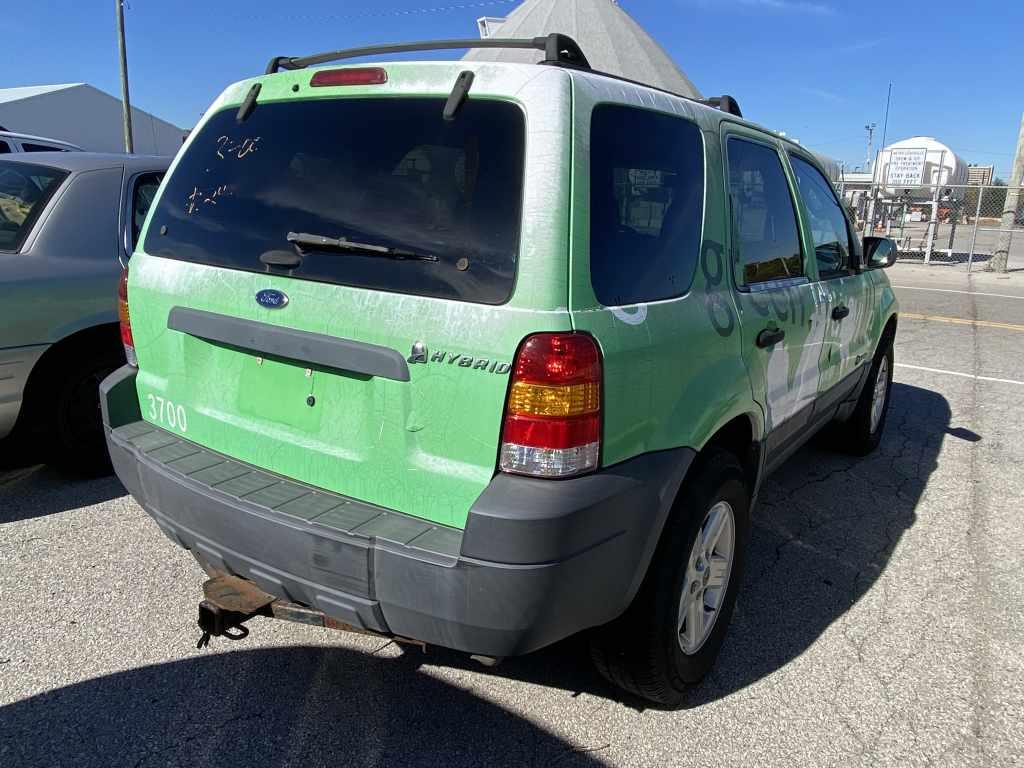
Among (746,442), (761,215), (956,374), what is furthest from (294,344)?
(956,374)

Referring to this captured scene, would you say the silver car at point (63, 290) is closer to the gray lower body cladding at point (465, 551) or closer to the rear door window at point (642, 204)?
the gray lower body cladding at point (465, 551)

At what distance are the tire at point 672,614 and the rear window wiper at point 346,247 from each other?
3.53 feet

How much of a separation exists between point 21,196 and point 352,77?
2.79 m

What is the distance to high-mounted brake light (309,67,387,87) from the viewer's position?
2174 mm

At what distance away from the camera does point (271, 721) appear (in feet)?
7.79

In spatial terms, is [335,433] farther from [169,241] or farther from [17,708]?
[17,708]

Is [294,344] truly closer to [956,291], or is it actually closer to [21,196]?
[21,196]

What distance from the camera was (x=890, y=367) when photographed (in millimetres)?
5328

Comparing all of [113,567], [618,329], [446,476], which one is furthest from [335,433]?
[113,567]

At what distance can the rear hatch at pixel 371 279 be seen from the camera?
1885 mm

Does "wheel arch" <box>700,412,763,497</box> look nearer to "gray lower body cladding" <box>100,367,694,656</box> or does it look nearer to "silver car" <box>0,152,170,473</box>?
"gray lower body cladding" <box>100,367,694,656</box>

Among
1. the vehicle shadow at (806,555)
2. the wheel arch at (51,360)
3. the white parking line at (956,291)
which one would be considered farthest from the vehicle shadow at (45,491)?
the white parking line at (956,291)

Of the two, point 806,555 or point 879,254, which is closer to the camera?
point 806,555

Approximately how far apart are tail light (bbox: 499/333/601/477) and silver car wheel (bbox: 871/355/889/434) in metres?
3.67
